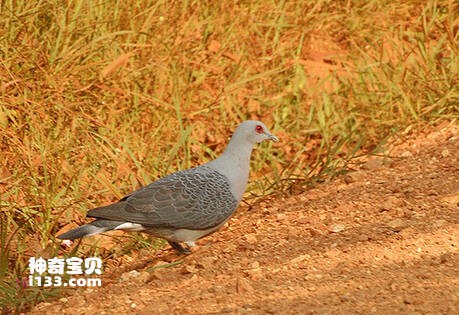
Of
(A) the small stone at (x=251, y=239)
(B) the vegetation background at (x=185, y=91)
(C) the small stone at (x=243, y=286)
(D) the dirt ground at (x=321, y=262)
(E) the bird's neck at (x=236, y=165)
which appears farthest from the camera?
(B) the vegetation background at (x=185, y=91)

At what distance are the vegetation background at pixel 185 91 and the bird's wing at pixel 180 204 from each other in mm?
385

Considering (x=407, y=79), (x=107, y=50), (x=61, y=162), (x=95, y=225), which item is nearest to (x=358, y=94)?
(x=407, y=79)

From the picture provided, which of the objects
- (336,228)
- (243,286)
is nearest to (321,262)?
(243,286)

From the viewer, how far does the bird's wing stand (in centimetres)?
383

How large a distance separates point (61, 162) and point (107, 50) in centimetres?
89

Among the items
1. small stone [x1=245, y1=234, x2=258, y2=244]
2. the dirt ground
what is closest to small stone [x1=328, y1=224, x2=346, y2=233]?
the dirt ground

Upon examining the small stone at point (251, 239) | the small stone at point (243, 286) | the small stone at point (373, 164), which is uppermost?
the small stone at point (243, 286)

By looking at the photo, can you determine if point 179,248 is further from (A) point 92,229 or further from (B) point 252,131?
(B) point 252,131

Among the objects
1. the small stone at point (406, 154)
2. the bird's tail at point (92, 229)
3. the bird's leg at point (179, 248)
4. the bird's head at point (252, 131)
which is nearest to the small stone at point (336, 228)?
the bird's head at point (252, 131)

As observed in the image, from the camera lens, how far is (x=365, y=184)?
4.63m

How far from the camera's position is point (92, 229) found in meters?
3.80

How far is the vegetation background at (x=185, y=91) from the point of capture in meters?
4.53

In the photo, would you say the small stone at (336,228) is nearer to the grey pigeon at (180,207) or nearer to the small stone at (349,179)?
the grey pigeon at (180,207)

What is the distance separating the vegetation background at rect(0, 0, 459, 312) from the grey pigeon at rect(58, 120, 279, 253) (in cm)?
33
